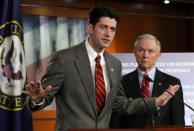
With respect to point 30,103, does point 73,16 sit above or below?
above

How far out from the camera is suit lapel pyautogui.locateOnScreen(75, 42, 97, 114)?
2531 millimetres

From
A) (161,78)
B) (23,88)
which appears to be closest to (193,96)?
(161,78)

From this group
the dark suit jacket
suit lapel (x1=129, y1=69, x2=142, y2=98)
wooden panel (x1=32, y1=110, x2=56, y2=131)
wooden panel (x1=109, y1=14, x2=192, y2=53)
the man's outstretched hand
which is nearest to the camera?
the man's outstretched hand

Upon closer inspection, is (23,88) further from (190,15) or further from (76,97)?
(190,15)

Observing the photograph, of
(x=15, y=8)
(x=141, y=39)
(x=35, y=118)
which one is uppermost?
(x=15, y=8)

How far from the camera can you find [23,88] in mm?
3436

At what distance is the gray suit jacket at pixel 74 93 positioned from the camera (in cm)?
252

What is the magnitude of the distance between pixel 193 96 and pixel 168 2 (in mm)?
2075

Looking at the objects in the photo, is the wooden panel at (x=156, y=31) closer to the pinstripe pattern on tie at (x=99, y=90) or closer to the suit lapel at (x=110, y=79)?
the suit lapel at (x=110, y=79)

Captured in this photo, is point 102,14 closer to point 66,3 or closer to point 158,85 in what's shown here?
point 158,85

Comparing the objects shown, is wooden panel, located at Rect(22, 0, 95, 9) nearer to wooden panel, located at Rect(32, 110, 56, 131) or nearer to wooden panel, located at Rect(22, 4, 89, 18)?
wooden panel, located at Rect(22, 4, 89, 18)

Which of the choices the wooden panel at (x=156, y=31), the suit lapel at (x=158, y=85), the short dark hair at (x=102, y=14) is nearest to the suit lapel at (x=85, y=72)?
the short dark hair at (x=102, y=14)

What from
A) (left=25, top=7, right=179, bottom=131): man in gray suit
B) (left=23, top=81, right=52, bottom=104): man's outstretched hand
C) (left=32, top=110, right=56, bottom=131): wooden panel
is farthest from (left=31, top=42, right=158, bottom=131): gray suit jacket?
(left=32, top=110, right=56, bottom=131): wooden panel

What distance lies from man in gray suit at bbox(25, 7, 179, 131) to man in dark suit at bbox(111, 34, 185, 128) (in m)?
0.41
